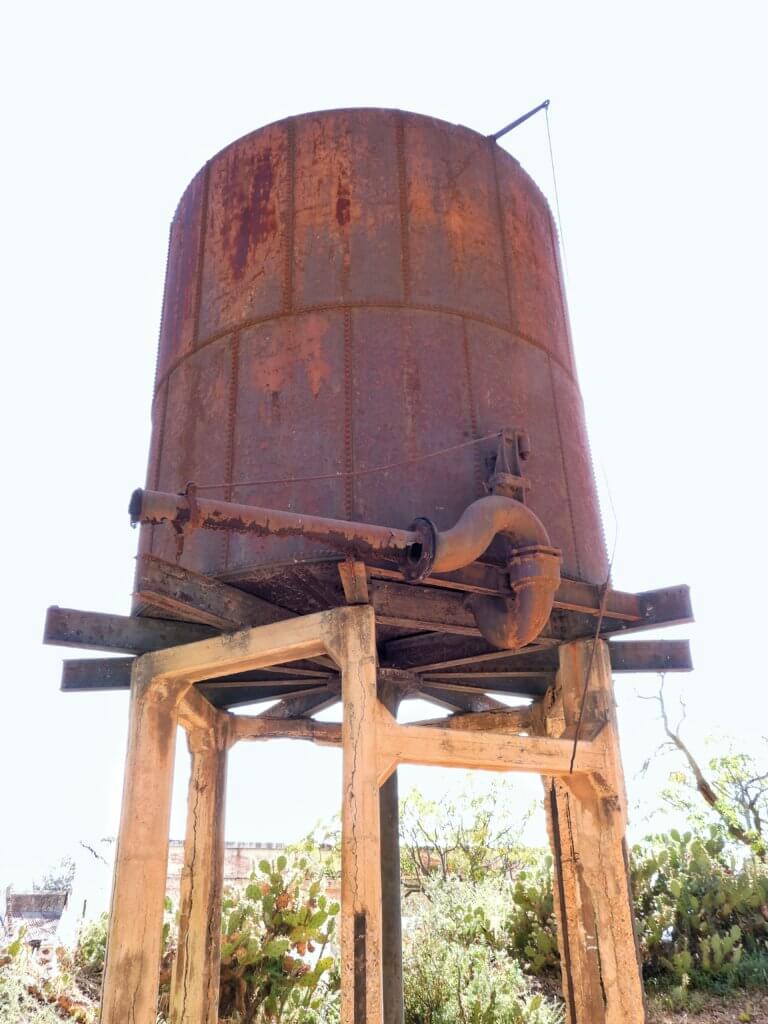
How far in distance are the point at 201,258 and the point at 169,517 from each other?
4111mm

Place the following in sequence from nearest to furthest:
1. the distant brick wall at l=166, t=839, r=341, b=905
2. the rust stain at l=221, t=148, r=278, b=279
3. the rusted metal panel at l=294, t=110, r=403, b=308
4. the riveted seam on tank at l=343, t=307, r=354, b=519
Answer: the riveted seam on tank at l=343, t=307, r=354, b=519 < the rusted metal panel at l=294, t=110, r=403, b=308 < the rust stain at l=221, t=148, r=278, b=279 < the distant brick wall at l=166, t=839, r=341, b=905

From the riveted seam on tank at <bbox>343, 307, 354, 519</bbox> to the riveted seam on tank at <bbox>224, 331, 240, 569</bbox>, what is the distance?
1.00 m

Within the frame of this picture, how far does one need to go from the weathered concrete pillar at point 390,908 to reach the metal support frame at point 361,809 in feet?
5.65

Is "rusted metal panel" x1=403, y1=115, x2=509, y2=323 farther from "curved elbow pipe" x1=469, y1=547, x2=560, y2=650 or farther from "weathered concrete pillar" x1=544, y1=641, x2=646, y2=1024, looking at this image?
"weathered concrete pillar" x1=544, y1=641, x2=646, y2=1024

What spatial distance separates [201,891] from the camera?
943cm

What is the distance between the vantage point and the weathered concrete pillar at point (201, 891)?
9.17 metres

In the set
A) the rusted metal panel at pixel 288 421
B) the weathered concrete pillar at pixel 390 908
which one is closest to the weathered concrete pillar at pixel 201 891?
the weathered concrete pillar at pixel 390 908

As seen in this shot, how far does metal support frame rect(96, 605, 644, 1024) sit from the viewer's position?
6.48 metres

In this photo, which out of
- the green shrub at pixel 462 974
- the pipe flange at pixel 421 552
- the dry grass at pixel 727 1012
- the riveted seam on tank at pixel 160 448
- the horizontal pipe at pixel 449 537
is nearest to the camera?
the horizontal pipe at pixel 449 537

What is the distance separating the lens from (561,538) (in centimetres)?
831

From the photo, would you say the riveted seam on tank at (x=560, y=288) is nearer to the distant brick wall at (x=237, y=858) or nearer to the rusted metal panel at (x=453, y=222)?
the rusted metal panel at (x=453, y=222)

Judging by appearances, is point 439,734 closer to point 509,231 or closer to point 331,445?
point 331,445

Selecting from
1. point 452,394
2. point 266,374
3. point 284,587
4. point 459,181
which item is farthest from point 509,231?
point 284,587

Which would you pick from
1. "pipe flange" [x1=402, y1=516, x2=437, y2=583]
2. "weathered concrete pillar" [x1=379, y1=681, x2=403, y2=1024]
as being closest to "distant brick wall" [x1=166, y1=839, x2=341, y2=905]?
"weathered concrete pillar" [x1=379, y1=681, x2=403, y2=1024]
